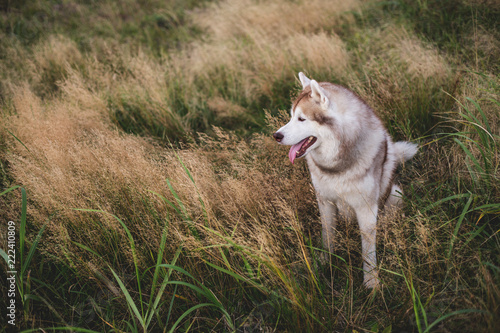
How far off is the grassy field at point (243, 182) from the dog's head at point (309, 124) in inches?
15.8

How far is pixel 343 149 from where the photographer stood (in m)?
1.94

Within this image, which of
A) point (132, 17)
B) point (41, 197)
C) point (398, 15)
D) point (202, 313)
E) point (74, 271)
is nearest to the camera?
point (202, 313)

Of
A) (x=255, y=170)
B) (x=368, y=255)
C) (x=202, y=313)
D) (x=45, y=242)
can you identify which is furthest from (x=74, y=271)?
(x=368, y=255)

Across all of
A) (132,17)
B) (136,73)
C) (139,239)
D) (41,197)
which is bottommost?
(139,239)

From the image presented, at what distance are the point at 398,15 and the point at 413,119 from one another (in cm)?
265

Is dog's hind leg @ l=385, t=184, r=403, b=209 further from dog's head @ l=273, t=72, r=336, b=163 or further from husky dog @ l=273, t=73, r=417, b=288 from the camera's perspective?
dog's head @ l=273, t=72, r=336, b=163

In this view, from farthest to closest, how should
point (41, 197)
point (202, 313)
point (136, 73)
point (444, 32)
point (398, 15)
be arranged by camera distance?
point (398, 15), point (136, 73), point (444, 32), point (41, 197), point (202, 313)

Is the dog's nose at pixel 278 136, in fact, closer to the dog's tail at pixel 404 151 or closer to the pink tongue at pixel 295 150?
the pink tongue at pixel 295 150

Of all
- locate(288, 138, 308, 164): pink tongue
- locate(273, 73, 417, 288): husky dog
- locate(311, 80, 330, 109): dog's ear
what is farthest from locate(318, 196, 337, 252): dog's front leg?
locate(311, 80, 330, 109): dog's ear

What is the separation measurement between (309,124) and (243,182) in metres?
0.72

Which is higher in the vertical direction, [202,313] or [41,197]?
[41,197]

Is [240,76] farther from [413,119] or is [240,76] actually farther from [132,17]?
[132,17]

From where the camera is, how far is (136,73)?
417 cm

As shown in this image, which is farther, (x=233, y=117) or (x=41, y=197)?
(x=233, y=117)
